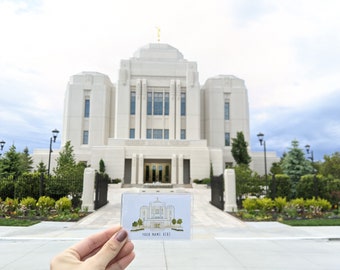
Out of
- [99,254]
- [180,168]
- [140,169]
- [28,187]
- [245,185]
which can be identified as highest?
[180,168]

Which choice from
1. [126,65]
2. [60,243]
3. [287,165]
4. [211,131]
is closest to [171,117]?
[211,131]

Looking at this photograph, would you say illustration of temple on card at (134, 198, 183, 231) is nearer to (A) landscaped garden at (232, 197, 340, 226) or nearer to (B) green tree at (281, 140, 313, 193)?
(A) landscaped garden at (232, 197, 340, 226)

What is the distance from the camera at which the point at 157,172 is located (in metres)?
38.6

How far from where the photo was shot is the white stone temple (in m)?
38.0

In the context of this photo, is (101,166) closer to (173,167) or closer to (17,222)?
(173,167)

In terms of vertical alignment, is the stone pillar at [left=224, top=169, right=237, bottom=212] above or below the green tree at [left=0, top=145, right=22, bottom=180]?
below

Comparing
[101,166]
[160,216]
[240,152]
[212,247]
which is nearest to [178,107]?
[240,152]

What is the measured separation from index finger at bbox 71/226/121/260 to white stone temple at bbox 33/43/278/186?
1392 inches

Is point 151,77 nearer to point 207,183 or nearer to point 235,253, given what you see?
point 207,183

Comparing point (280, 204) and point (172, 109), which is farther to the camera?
point (172, 109)

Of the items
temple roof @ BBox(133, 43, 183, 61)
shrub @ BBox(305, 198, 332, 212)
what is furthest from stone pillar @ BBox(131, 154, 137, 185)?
shrub @ BBox(305, 198, 332, 212)

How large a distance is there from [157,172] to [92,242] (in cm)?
3728

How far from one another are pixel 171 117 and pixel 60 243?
36.0 metres

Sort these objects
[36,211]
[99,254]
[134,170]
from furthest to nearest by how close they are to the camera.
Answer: [134,170], [36,211], [99,254]
